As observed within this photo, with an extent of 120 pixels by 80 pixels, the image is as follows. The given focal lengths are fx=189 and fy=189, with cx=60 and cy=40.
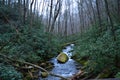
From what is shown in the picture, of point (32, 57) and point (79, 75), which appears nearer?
point (79, 75)

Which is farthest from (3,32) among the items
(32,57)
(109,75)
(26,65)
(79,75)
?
(109,75)

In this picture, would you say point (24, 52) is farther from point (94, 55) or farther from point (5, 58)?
point (94, 55)

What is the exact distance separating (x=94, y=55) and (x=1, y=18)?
973 cm

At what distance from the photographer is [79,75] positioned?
10.1 m

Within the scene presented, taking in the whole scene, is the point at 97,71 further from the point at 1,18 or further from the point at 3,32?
the point at 1,18

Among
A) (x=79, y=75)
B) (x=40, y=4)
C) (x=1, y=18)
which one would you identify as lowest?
(x=79, y=75)

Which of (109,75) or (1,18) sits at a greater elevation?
(1,18)

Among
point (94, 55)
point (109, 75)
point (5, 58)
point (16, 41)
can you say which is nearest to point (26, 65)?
point (5, 58)

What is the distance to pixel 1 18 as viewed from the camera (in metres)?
16.2

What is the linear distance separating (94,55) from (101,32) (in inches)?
245

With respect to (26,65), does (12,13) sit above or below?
above

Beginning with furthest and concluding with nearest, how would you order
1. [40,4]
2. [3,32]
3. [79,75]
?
[40,4] < [3,32] < [79,75]

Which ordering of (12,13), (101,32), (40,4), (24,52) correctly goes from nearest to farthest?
→ (24,52) < (101,32) < (12,13) < (40,4)

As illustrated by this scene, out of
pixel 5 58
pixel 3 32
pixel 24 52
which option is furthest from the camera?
pixel 3 32
